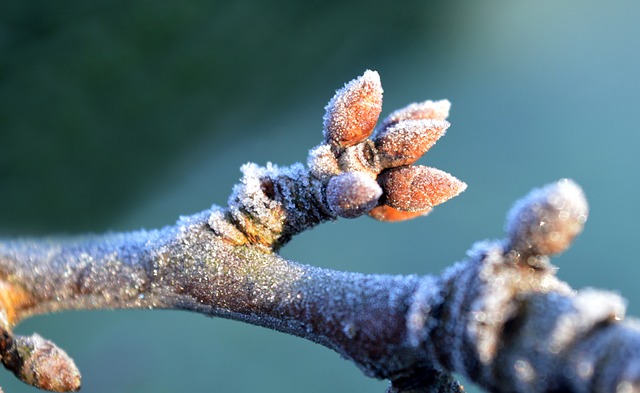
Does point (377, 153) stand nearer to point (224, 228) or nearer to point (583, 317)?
point (224, 228)

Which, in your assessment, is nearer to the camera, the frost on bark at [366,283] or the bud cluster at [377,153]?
the frost on bark at [366,283]

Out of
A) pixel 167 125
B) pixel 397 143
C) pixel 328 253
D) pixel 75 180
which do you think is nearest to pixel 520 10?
pixel 328 253

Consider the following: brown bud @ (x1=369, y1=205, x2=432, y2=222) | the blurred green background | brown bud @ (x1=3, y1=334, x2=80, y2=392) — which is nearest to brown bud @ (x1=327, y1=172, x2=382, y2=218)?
brown bud @ (x1=369, y1=205, x2=432, y2=222)

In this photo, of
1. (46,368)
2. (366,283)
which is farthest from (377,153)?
(46,368)

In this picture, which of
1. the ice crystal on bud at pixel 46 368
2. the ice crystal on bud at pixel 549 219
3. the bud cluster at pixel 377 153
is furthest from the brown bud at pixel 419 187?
the ice crystal on bud at pixel 46 368

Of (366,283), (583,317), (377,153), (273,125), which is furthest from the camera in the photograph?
(273,125)

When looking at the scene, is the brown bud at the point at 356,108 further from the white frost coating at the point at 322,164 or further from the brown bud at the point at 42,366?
the brown bud at the point at 42,366

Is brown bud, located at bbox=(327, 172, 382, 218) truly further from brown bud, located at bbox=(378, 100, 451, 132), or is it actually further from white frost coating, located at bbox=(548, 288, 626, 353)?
white frost coating, located at bbox=(548, 288, 626, 353)
